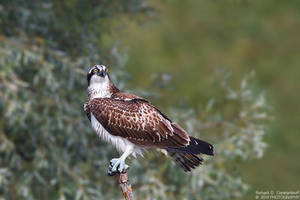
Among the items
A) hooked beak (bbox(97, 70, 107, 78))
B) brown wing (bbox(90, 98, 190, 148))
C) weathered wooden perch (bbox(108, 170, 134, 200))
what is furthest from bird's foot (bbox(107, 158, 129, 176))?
hooked beak (bbox(97, 70, 107, 78))

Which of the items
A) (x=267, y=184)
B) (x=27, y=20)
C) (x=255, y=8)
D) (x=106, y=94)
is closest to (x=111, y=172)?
(x=106, y=94)

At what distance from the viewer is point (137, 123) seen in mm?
5371

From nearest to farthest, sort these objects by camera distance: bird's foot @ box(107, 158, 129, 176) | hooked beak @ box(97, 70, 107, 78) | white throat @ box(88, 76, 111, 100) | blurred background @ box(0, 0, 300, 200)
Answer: bird's foot @ box(107, 158, 129, 176) → hooked beak @ box(97, 70, 107, 78) → white throat @ box(88, 76, 111, 100) → blurred background @ box(0, 0, 300, 200)

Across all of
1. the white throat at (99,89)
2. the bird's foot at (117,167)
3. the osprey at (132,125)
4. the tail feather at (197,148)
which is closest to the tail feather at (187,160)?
the osprey at (132,125)

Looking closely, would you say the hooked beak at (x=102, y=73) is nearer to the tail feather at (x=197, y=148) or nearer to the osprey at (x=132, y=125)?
the osprey at (x=132, y=125)

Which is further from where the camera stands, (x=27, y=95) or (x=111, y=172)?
(x=27, y=95)

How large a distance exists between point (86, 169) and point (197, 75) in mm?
10542

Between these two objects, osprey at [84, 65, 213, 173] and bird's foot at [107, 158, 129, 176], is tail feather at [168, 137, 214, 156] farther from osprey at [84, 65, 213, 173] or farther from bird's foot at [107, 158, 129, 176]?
bird's foot at [107, 158, 129, 176]

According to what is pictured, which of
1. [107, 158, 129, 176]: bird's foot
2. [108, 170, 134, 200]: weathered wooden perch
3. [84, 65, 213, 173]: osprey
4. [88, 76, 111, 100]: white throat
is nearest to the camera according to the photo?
[108, 170, 134, 200]: weathered wooden perch

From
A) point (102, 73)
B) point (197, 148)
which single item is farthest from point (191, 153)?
point (102, 73)

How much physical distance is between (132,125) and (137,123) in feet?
0.14

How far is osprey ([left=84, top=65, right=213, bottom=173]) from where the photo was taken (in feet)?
17.0

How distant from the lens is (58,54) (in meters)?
8.69

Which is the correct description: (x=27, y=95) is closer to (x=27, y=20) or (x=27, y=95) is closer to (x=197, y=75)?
(x=27, y=20)
